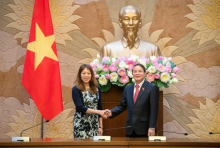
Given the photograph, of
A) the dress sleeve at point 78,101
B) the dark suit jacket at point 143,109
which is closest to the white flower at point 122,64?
the dark suit jacket at point 143,109

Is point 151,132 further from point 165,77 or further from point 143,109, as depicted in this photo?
point 165,77

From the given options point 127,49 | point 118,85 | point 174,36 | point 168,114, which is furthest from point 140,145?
point 174,36

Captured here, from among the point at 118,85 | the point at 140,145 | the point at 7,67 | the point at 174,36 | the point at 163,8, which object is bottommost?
the point at 140,145

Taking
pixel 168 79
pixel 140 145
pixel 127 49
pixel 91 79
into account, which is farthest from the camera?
pixel 127 49

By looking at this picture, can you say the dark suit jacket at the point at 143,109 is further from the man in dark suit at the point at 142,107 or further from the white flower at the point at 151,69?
the white flower at the point at 151,69

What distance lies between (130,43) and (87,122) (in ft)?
5.91

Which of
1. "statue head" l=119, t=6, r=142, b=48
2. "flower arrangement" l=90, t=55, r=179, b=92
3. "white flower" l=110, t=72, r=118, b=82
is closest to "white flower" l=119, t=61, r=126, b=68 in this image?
"flower arrangement" l=90, t=55, r=179, b=92

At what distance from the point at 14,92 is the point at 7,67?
43 centimetres

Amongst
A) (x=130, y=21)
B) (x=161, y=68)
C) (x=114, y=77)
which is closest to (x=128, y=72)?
(x=114, y=77)

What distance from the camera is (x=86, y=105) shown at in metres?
3.37

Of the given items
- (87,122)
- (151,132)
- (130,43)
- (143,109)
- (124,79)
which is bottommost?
(151,132)

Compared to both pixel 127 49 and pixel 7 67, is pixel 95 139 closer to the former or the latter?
pixel 127 49

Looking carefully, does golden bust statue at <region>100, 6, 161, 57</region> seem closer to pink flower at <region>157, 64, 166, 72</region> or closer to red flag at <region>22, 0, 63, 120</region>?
pink flower at <region>157, 64, 166, 72</region>

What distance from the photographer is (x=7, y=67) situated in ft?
17.2
